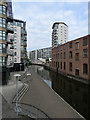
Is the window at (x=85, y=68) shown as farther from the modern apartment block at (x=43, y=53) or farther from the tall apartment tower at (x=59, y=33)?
the modern apartment block at (x=43, y=53)

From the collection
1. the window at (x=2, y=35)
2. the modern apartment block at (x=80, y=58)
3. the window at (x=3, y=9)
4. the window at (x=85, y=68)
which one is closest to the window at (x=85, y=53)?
the modern apartment block at (x=80, y=58)

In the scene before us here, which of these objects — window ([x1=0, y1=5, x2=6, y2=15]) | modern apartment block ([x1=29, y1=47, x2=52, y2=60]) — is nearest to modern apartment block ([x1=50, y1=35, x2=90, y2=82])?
window ([x1=0, y1=5, x2=6, y2=15])

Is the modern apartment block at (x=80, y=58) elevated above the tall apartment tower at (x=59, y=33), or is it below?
below

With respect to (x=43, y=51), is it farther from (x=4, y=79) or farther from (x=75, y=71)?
(x=4, y=79)

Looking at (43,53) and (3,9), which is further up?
(43,53)

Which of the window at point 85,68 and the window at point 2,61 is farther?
the window at point 85,68

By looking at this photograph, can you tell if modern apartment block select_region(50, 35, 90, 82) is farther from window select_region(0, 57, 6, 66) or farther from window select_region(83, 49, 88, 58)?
window select_region(0, 57, 6, 66)

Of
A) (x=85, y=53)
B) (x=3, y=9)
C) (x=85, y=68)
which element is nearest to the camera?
(x=3, y=9)

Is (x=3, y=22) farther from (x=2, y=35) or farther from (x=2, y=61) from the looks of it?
(x=2, y=61)

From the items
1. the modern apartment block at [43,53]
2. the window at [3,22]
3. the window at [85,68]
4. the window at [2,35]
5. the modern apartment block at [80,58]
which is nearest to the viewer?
the window at [3,22]

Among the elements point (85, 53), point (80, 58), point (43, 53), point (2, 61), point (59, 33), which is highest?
point (59, 33)

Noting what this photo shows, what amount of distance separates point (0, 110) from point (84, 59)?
23.3 metres

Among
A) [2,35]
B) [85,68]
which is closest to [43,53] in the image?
[85,68]

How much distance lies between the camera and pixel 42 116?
9180 millimetres
